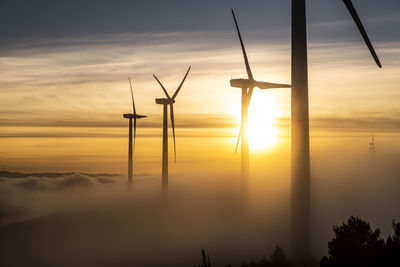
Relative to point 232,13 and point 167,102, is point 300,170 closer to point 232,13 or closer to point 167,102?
point 232,13

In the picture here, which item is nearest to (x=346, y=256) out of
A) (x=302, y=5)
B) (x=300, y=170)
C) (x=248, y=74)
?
(x=300, y=170)

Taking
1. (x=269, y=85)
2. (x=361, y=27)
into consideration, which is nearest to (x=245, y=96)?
(x=269, y=85)

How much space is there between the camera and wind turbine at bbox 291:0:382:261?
43656 millimetres

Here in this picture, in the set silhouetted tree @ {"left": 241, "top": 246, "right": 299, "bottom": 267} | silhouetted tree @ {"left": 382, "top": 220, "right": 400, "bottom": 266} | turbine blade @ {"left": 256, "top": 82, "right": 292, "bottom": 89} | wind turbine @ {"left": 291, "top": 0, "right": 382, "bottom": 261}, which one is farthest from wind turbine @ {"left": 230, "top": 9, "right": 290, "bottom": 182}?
silhouetted tree @ {"left": 382, "top": 220, "right": 400, "bottom": 266}

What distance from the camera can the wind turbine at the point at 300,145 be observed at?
43.7 m

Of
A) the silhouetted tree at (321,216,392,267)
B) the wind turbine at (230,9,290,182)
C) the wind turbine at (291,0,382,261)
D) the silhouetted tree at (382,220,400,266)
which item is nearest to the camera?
the silhouetted tree at (382,220,400,266)

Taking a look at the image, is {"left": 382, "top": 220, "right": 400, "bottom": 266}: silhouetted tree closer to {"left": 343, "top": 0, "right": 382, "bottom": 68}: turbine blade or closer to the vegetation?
the vegetation

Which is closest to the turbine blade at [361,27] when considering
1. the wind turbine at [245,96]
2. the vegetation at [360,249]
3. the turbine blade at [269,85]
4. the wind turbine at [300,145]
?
the wind turbine at [300,145]

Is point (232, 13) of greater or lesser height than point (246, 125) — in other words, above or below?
above

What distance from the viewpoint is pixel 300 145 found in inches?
1715

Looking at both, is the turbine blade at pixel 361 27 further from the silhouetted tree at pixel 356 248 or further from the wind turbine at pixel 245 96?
the wind turbine at pixel 245 96

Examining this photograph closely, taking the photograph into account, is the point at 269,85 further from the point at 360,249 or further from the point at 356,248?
the point at 360,249

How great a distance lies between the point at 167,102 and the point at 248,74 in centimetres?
4021

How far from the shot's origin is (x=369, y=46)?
44812mm
